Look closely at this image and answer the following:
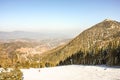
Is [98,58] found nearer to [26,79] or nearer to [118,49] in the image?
[118,49]

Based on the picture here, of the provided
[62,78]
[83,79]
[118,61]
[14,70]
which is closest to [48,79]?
[62,78]

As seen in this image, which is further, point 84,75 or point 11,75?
point 84,75

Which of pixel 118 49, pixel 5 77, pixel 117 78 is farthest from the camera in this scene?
pixel 118 49

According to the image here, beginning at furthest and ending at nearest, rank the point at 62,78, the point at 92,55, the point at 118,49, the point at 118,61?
1. the point at 92,55
2. the point at 118,49
3. the point at 118,61
4. the point at 62,78

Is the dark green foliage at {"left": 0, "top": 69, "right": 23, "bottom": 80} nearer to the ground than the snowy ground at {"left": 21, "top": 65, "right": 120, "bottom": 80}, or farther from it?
farther from it

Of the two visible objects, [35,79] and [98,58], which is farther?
[98,58]

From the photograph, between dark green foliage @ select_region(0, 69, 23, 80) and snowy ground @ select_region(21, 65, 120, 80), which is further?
snowy ground @ select_region(21, 65, 120, 80)

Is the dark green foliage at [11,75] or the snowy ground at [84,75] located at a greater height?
the dark green foliage at [11,75]

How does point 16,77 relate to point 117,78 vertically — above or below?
above

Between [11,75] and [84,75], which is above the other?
[11,75]

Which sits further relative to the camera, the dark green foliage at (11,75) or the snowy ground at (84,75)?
the snowy ground at (84,75)
